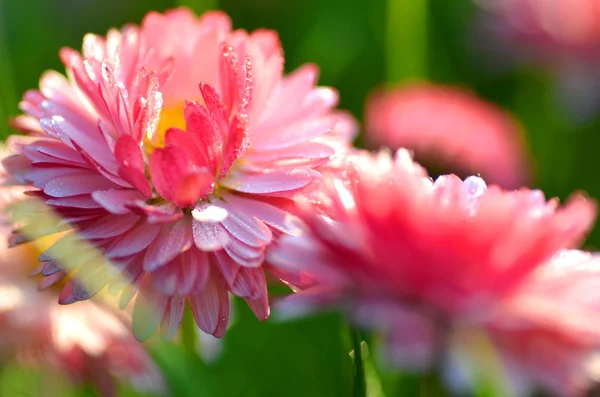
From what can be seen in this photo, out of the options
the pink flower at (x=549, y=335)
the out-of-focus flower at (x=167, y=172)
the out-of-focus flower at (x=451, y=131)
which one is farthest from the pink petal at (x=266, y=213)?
the out-of-focus flower at (x=451, y=131)

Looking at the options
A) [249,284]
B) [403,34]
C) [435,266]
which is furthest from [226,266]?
[403,34]

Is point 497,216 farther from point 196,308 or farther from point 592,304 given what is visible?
point 196,308

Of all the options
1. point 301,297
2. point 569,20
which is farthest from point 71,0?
point 301,297

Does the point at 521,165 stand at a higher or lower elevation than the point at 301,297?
lower

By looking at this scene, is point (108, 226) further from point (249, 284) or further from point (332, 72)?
point (332, 72)

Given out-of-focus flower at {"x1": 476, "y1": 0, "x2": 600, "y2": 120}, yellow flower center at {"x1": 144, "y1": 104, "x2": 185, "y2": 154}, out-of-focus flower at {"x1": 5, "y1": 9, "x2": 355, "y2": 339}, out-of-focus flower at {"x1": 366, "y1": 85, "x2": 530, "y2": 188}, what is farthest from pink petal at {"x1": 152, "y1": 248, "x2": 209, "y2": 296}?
out-of-focus flower at {"x1": 476, "y1": 0, "x2": 600, "y2": 120}
